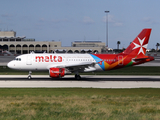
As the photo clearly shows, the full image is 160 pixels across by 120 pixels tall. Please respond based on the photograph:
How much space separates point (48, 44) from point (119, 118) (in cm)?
14552

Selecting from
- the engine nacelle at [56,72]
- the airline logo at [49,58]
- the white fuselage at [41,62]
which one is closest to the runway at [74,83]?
the engine nacelle at [56,72]

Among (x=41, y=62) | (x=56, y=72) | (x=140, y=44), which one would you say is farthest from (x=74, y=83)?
(x=140, y=44)

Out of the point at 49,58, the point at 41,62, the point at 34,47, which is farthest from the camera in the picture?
the point at 34,47

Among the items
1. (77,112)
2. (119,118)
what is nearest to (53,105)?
(77,112)

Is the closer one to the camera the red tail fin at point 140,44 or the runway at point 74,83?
the runway at point 74,83

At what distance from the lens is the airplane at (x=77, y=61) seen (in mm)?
38250

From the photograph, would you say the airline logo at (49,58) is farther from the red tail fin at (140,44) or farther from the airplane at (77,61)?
the red tail fin at (140,44)

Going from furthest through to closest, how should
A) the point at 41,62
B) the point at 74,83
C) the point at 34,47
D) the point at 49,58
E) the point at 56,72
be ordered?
the point at 34,47
the point at 49,58
the point at 41,62
the point at 56,72
the point at 74,83

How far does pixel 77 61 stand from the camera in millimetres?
40250

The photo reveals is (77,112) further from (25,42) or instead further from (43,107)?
(25,42)

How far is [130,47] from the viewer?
139 ft

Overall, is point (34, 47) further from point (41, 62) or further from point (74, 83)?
point (74, 83)

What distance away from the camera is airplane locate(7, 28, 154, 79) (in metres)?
38.2

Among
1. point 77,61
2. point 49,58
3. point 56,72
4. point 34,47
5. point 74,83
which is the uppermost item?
point 34,47
